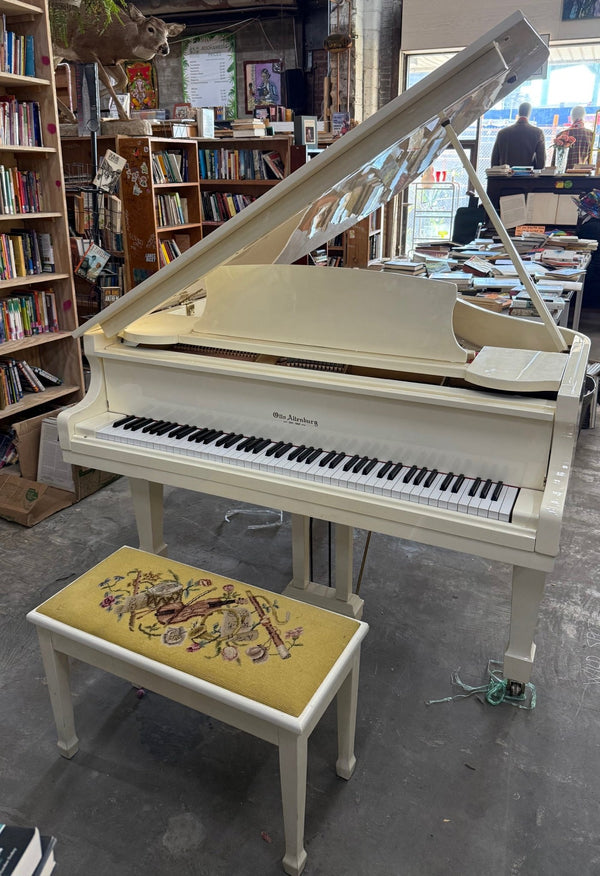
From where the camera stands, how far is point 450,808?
179 cm

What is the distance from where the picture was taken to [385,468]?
6.50 feet

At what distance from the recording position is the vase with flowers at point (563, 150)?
7.24m

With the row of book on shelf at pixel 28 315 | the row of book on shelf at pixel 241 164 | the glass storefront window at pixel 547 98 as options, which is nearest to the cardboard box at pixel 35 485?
the row of book on shelf at pixel 28 315

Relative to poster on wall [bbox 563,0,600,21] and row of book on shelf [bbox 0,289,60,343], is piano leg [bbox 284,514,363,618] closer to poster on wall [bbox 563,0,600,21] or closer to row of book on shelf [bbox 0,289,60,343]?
row of book on shelf [bbox 0,289,60,343]

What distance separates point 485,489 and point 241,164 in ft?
16.3

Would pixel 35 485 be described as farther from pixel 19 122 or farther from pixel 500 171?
pixel 500 171

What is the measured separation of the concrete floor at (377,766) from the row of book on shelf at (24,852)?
A: 775 millimetres

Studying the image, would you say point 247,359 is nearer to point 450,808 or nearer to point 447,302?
point 447,302

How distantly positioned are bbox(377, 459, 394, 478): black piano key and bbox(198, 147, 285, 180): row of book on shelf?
15.2 ft

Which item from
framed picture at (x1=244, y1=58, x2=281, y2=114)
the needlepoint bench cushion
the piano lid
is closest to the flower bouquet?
framed picture at (x1=244, y1=58, x2=281, y2=114)

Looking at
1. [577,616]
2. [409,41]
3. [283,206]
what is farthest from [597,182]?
[283,206]

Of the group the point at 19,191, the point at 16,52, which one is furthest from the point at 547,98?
the point at 19,191

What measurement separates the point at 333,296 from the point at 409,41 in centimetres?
785

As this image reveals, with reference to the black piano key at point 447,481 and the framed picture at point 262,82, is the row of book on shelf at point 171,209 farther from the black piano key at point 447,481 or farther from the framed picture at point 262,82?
the framed picture at point 262,82
